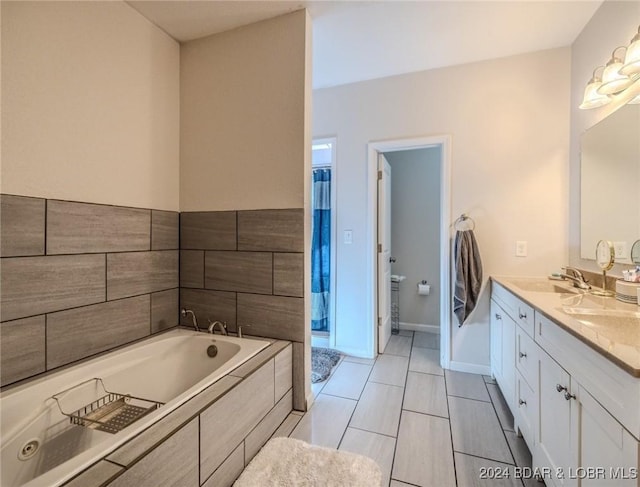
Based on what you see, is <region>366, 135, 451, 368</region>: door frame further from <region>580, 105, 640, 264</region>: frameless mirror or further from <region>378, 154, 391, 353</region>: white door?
<region>580, 105, 640, 264</region>: frameless mirror

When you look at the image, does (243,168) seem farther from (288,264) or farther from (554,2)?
(554,2)

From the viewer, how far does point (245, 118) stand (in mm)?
1972

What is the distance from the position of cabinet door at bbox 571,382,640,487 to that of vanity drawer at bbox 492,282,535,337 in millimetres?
491

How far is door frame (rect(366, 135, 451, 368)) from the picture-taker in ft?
7.89

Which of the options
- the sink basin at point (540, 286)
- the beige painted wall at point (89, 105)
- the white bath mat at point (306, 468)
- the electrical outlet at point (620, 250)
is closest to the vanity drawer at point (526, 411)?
the sink basin at point (540, 286)

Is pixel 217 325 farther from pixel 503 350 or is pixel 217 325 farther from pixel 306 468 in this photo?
pixel 503 350

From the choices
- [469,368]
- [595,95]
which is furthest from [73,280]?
[595,95]

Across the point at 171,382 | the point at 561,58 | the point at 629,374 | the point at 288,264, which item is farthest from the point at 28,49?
the point at 561,58

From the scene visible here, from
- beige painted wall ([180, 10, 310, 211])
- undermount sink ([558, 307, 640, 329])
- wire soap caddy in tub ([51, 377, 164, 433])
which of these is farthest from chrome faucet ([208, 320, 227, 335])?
undermount sink ([558, 307, 640, 329])

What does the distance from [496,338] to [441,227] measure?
3.17ft

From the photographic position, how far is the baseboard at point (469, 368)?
7.69ft

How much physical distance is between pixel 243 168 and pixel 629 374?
6.69 ft

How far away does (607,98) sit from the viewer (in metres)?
1.64

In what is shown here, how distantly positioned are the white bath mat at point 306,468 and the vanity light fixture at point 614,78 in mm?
2358
